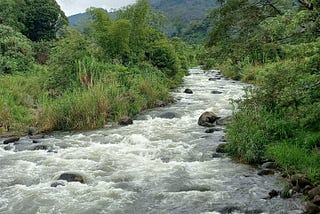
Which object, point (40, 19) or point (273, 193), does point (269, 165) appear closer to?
point (273, 193)

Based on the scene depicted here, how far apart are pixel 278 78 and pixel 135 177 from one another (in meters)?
4.26

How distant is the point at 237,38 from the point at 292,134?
3071 millimetres

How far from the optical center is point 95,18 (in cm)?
2344

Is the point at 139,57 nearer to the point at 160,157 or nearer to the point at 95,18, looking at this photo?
the point at 95,18

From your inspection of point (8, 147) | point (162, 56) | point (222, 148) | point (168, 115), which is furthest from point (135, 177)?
point (162, 56)

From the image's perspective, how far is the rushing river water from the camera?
8664 mm

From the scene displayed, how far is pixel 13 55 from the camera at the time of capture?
85.9ft

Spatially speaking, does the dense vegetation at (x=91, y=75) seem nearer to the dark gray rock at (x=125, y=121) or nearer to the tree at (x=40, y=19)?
the dark gray rock at (x=125, y=121)

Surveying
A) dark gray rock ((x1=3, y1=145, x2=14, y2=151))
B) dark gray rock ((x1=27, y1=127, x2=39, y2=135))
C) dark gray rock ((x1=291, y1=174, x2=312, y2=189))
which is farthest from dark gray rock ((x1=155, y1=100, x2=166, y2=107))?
dark gray rock ((x1=291, y1=174, x2=312, y2=189))

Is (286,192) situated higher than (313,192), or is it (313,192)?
(313,192)

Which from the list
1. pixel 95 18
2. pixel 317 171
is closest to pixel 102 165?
pixel 317 171

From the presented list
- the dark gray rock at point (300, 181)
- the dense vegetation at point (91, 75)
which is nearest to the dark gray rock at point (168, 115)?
the dense vegetation at point (91, 75)

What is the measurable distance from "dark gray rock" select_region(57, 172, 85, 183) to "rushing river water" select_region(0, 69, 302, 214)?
17cm

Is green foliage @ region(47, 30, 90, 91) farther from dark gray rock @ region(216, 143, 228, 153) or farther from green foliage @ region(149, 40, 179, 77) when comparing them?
dark gray rock @ region(216, 143, 228, 153)
